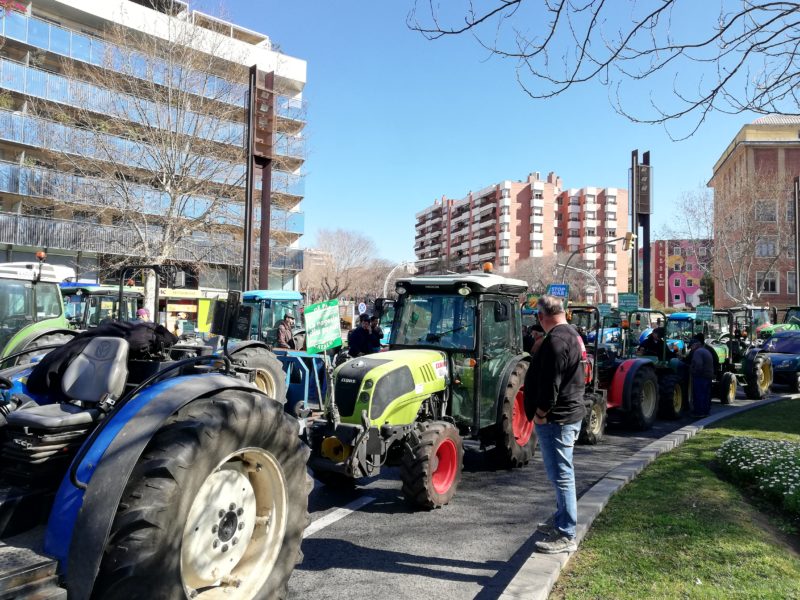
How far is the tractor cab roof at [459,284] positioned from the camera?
6574 mm

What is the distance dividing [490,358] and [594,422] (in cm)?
326

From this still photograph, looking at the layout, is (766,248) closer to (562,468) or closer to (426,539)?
(562,468)

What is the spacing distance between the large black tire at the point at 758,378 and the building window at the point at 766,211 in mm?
20475

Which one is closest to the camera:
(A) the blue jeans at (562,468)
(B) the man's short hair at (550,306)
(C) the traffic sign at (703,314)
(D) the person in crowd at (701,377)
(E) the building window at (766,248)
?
(A) the blue jeans at (562,468)

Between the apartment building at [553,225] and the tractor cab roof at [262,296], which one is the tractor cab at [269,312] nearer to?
the tractor cab roof at [262,296]

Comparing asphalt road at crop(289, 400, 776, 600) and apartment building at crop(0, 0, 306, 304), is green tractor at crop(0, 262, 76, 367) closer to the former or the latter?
asphalt road at crop(289, 400, 776, 600)

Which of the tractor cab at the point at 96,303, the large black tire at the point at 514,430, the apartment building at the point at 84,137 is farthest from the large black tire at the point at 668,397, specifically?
the apartment building at the point at 84,137

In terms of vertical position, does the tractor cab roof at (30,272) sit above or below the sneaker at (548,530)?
above

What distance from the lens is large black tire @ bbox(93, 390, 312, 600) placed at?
255cm

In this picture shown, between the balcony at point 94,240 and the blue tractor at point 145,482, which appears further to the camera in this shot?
the balcony at point 94,240

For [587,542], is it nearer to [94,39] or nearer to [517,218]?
[94,39]

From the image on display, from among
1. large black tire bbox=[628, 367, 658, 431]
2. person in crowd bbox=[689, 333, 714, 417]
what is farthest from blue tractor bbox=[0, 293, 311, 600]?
person in crowd bbox=[689, 333, 714, 417]

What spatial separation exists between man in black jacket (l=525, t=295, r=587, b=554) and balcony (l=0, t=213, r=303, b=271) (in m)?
20.8

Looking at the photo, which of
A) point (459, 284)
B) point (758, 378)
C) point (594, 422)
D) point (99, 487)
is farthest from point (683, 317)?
point (99, 487)
